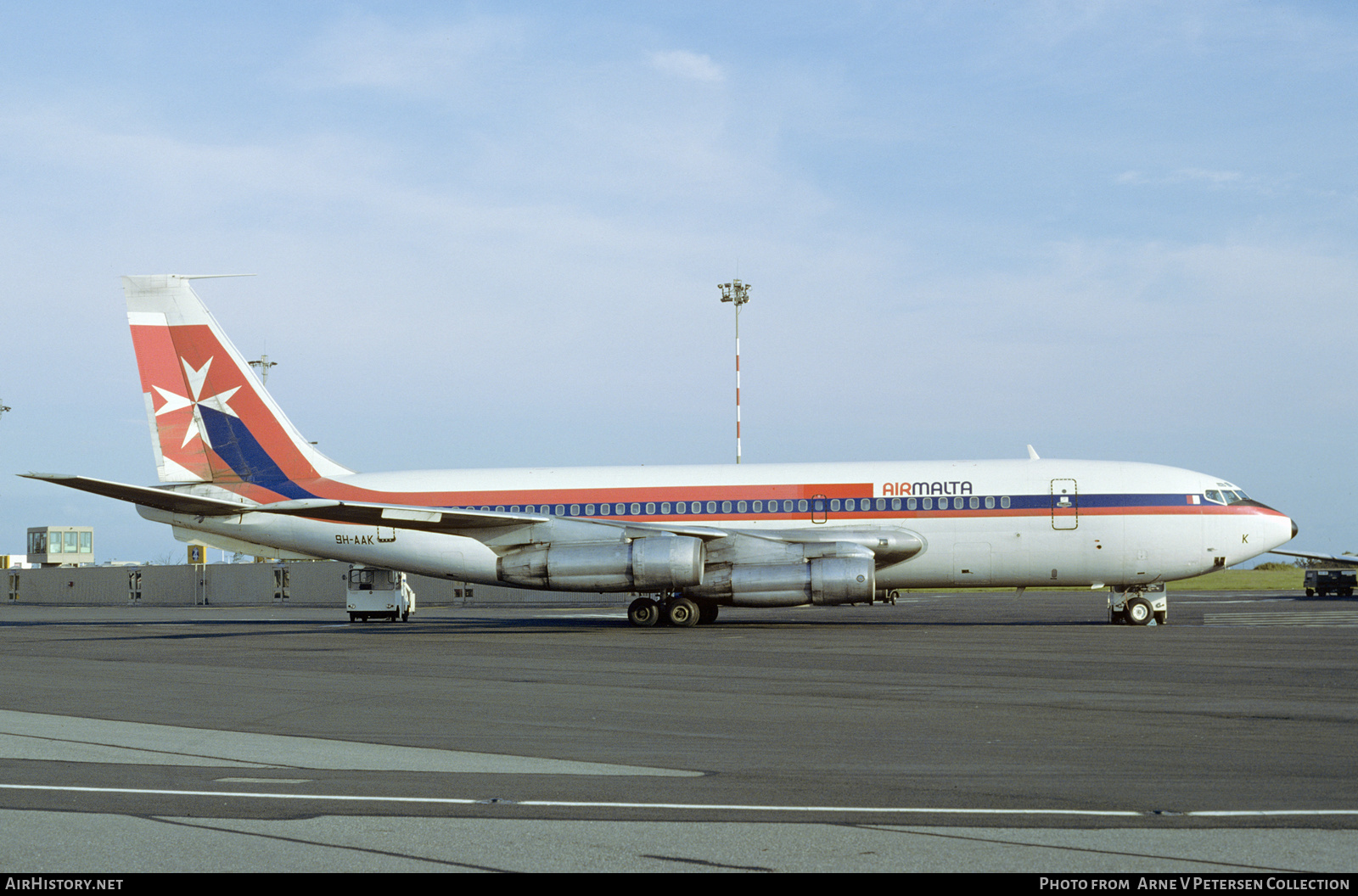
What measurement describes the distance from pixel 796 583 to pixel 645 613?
4.32 m

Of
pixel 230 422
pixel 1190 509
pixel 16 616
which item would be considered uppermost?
pixel 230 422

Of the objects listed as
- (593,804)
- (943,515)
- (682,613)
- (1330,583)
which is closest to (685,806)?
(593,804)

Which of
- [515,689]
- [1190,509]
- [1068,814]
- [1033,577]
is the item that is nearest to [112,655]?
[515,689]

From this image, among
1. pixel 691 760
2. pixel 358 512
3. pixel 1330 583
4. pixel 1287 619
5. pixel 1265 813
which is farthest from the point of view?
pixel 1330 583

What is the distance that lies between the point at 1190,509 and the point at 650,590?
43.0ft

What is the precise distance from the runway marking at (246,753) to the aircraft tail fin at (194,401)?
2089 centimetres

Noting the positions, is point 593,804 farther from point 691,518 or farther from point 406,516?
point 691,518

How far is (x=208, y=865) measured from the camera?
19.0ft

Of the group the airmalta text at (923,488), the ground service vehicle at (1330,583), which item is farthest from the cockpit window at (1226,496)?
the ground service vehicle at (1330,583)

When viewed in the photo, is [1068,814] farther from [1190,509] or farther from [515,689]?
[1190,509]

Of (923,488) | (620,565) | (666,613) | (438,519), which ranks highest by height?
(923,488)

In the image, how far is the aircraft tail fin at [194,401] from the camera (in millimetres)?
31719

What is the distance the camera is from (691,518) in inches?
1172

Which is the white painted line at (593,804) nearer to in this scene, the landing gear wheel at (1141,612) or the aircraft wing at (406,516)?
the aircraft wing at (406,516)
